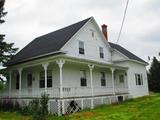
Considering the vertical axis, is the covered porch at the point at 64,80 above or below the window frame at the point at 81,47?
below

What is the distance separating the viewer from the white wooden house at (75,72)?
16.7 metres

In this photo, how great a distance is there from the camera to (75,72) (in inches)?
786

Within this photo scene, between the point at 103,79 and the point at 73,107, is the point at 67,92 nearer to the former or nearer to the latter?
the point at 73,107

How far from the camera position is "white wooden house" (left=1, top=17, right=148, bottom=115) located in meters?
Answer: 16.7

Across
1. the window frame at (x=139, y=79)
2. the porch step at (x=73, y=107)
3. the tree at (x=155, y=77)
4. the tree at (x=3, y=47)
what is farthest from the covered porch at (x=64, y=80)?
the tree at (x=155, y=77)

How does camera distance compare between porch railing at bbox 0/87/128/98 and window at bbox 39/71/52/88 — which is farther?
window at bbox 39/71/52/88

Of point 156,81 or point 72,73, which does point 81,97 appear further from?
point 156,81

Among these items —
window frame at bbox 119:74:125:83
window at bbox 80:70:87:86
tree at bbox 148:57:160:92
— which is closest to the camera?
window at bbox 80:70:87:86

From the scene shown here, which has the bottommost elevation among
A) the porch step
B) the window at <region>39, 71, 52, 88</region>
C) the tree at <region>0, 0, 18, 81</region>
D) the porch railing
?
the porch step

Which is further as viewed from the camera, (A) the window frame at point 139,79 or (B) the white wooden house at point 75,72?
(A) the window frame at point 139,79

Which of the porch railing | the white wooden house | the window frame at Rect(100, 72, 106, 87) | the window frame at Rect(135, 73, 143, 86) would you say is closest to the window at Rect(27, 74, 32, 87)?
the white wooden house

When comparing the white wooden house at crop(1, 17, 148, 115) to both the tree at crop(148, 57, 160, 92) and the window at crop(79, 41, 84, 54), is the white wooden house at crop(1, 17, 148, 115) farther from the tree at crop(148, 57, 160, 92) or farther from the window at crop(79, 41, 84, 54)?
the tree at crop(148, 57, 160, 92)

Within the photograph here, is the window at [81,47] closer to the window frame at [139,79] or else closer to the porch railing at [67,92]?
the porch railing at [67,92]

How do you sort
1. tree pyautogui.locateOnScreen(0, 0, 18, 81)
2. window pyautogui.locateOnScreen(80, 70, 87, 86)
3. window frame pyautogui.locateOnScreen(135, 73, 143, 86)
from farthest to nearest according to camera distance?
window frame pyautogui.locateOnScreen(135, 73, 143, 86) → window pyautogui.locateOnScreen(80, 70, 87, 86) → tree pyautogui.locateOnScreen(0, 0, 18, 81)
